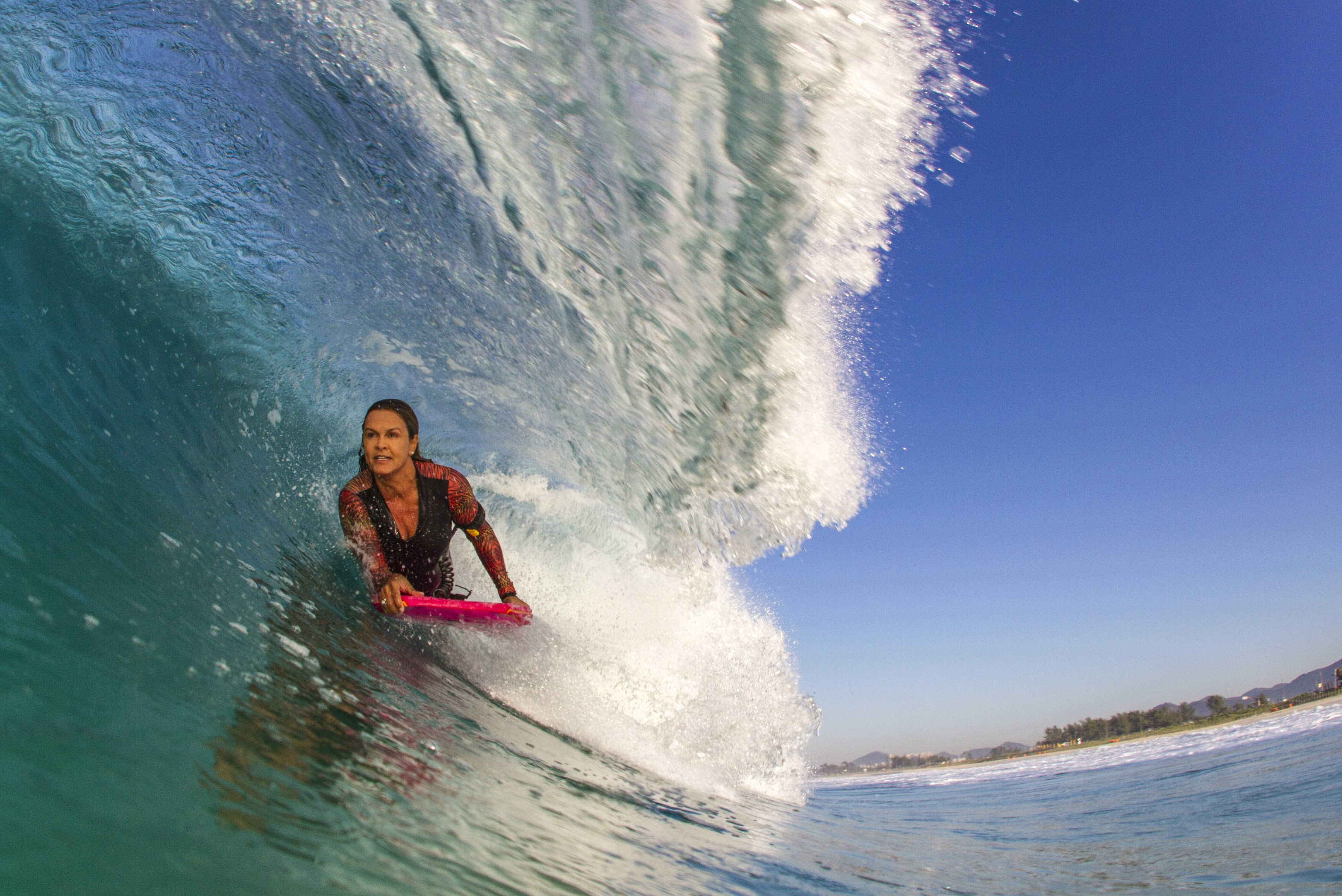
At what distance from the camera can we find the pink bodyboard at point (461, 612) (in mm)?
3729

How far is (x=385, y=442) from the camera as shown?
149 inches

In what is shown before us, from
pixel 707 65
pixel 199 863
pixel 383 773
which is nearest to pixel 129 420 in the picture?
pixel 383 773

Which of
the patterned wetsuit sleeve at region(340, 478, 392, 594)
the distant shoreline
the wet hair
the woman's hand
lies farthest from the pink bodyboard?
the distant shoreline

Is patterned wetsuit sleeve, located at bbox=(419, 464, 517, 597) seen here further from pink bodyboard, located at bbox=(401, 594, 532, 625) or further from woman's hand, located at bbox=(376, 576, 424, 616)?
woman's hand, located at bbox=(376, 576, 424, 616)

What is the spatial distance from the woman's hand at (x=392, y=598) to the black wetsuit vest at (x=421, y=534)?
0.31 meters

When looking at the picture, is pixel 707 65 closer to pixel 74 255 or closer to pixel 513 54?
pixel 513 54

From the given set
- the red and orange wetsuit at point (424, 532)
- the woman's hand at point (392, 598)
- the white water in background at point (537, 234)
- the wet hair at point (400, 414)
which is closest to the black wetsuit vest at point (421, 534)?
the red and orange wetsuit at point (424, 532)

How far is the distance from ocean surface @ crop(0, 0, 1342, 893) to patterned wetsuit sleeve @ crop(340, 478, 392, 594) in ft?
0.94

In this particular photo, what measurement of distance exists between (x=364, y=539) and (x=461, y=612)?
→ 706mm

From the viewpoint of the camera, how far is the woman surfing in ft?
12.4

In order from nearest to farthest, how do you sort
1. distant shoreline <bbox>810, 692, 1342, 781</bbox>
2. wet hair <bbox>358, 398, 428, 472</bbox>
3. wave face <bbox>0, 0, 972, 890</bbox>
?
wave face <bbox>0, 0, 972, 890</bbox> < wet hair <bbox>358, 398, 428, 472</bbox> < distant shoreline <bbox>810, 692, 1342, 781</bbox>

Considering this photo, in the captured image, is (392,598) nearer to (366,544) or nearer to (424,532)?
(366,544)

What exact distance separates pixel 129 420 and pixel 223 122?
10.5 feet

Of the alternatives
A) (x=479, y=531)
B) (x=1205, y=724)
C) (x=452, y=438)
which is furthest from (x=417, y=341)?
(x=1205, y=724)
